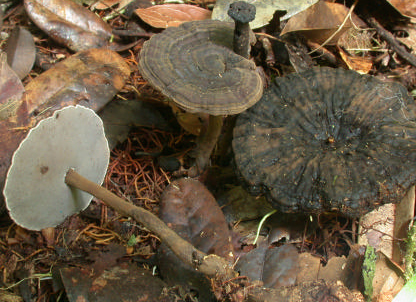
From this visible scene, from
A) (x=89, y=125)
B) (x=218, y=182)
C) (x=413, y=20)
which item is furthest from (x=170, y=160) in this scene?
(x=413, y=20)

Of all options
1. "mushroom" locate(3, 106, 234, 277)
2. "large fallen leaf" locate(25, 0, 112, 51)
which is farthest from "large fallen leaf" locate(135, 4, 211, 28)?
"mushroom" locate(3, 106, 234, 277)

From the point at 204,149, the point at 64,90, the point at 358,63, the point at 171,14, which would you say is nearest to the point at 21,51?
the point at 64,90

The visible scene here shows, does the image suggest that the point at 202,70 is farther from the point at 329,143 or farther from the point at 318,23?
the point at 318,23

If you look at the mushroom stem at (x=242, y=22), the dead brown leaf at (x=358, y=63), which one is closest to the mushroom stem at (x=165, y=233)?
the mushroom stem at (x=242, y=22)

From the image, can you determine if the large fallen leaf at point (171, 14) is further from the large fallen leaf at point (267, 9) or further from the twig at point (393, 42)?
the twig at point (393, 42)

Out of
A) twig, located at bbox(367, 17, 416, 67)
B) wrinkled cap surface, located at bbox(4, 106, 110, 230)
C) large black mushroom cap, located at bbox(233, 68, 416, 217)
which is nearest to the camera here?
wrinkled cap surface, located at bbox(4, 106, 110, 230)

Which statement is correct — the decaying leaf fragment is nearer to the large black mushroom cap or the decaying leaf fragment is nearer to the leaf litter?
the leaf litter

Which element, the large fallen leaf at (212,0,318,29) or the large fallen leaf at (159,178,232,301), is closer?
the large fallen leaf at (159,178,232,301)
